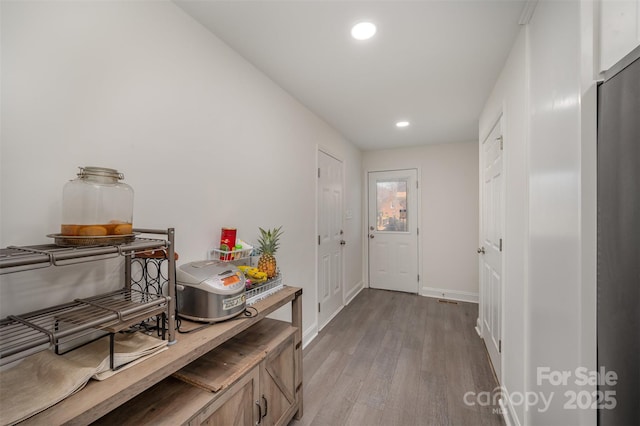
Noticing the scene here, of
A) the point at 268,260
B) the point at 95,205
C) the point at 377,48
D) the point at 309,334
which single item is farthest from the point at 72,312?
the point at 309,334

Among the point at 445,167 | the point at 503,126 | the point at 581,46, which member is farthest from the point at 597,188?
the point at 445,167

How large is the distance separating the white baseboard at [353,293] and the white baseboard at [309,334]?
1.02 meters

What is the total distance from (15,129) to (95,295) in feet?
2.09

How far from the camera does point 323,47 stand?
1704mm

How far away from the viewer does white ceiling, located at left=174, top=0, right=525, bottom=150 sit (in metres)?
1.40

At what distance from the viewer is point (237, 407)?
1147mm

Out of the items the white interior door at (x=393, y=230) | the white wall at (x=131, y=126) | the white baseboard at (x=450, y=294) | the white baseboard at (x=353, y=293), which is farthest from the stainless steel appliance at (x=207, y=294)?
the white baseboard at (x=450, y=294)

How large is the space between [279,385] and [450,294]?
3399 mm

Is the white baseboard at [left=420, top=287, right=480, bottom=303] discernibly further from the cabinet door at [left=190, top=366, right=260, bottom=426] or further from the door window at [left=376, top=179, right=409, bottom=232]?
the cabinet door at [left=190, top=366, right=260, bottom=426]

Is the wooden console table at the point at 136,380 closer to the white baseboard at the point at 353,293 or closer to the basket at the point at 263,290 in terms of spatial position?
the basket at the point at 263,290

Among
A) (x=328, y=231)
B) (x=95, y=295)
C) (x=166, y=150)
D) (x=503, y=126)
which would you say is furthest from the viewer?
(x=328, y=231)

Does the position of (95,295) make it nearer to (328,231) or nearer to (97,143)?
(97,143)

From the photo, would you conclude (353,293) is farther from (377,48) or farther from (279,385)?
(377,48)

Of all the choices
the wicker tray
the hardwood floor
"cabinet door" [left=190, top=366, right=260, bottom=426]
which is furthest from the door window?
the wicker tray
